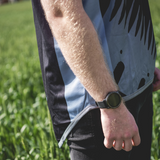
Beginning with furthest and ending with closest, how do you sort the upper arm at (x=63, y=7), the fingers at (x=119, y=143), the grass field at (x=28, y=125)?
1. the grass field at (x=28, y=125)
2. the fingers at (x=119, y=143)
3. the upper arm at (x=63, y=7)

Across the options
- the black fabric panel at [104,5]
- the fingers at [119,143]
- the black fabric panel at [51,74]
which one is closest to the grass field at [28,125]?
the black fabric panel at [51,74]

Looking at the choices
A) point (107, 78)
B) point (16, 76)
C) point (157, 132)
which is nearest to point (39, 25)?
point (107, 78)

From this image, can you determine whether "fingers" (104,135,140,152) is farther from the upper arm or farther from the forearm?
the upper arm

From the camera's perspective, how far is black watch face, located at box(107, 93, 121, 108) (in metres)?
0.74

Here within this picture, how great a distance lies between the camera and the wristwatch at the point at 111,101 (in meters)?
0.74

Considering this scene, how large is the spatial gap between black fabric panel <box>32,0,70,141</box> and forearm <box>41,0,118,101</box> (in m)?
0.09

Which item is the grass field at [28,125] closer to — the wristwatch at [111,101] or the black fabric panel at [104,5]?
the wristwatch at [111,101]

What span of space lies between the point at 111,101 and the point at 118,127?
117mm

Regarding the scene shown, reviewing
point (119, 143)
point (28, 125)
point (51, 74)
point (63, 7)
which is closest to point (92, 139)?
point (119, 143)

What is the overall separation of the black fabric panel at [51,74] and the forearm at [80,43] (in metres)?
0.09

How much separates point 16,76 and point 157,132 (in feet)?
8.63

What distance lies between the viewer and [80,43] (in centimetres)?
71

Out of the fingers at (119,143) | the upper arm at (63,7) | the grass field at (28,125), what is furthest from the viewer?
the grass field at (28,125)

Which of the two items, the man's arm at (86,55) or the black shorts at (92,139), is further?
the black shorts at (92,139)
